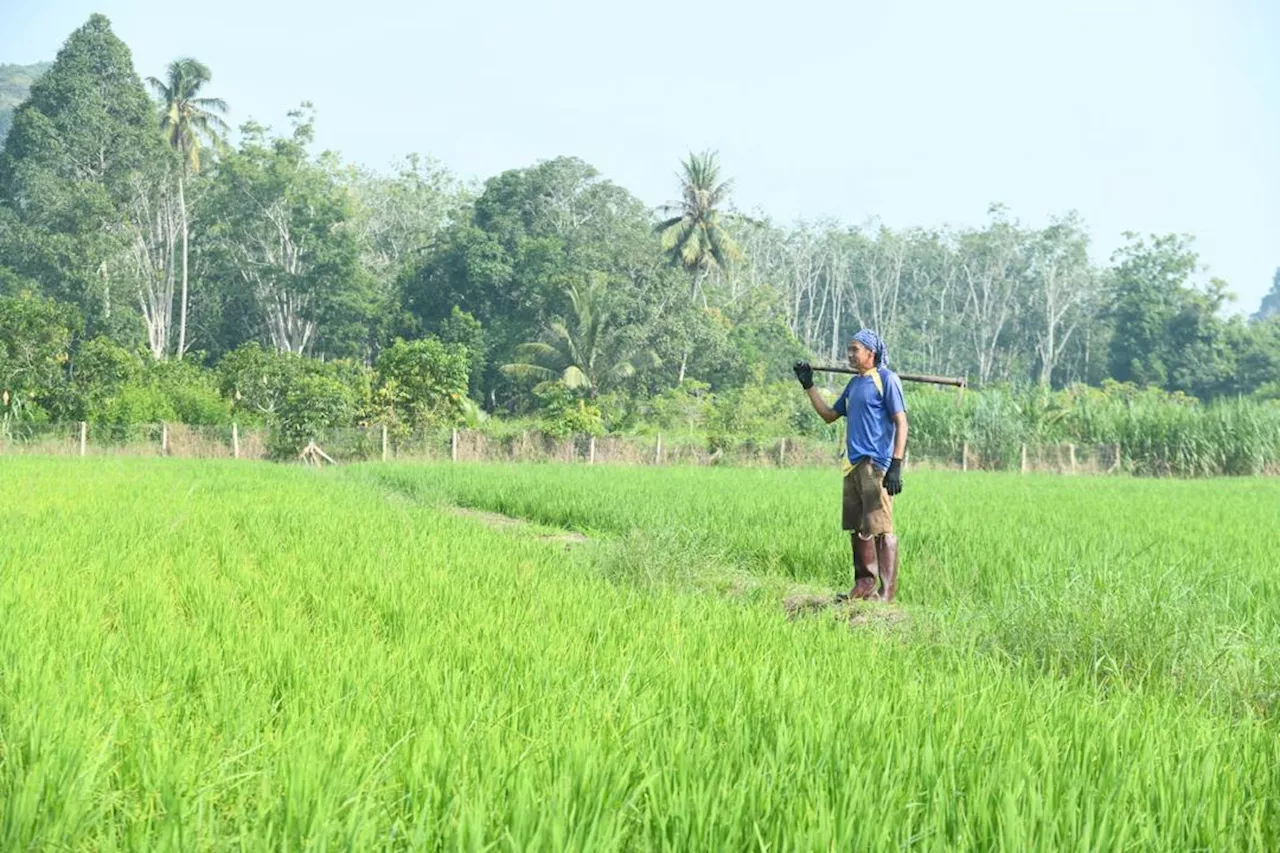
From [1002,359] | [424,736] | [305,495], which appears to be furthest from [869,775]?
[1002,359]

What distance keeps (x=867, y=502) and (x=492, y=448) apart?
58.6ft

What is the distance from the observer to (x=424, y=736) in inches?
85.7

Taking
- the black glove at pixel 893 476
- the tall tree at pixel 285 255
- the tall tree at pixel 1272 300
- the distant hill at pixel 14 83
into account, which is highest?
the distant hill at pixel 14 83

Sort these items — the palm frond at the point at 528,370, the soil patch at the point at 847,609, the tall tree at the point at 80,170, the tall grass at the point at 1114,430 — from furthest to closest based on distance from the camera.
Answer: the tall tree at the point at 80,170
the palm frond at the point at 528,370
the tall grass at the point at 1114,430
the soil patch at the point at 847,609

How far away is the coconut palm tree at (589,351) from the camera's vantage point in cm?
3061

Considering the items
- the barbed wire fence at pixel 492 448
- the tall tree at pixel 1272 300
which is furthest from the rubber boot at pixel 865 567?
the tall tree at pixel 1272 300

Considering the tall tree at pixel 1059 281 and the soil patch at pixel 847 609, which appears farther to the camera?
the tall tree at pixel 1059 281

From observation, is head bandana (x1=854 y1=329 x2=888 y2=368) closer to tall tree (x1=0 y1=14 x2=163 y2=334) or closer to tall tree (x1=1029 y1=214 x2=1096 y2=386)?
tall tree (x1=0 y1=14 x2=163 y2=334)

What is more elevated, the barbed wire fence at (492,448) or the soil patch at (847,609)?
the barbed wire fence at (492,448)

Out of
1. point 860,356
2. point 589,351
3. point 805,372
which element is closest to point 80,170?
point 589,351

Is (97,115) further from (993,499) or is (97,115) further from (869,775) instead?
(869,775)

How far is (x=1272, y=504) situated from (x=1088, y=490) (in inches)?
108

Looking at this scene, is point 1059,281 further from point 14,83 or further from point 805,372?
point 14,83

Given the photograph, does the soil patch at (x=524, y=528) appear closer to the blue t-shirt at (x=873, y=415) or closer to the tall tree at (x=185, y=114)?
the blue t-shirt at (x=873, y=415)
